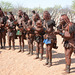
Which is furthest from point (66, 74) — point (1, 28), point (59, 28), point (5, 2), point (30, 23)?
point (5, 2)

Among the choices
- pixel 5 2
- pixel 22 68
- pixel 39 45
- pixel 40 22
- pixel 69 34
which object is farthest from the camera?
pixel 5 2

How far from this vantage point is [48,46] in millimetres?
5625

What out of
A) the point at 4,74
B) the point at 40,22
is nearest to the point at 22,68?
the point at 4,74

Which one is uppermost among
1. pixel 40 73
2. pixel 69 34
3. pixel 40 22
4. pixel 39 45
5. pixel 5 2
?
pixel 5 2

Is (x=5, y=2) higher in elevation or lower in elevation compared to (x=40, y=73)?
higher

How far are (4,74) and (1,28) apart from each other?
14.5 feet

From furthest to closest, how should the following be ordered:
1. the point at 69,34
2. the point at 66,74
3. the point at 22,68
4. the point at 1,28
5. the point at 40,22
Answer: the point at 1,28, the point at 40,22, the point at 22,68, the point at 66,74, the point at 69,34

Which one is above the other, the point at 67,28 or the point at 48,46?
the point at 67,28

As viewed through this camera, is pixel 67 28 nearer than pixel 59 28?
Yes

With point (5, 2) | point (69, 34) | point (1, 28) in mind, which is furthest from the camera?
point (5, 2)

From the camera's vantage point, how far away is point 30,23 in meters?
7.29

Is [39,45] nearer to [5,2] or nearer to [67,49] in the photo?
[67,49]

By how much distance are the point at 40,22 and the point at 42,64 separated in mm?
2091

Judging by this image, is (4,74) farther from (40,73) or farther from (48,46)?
(48,46)
